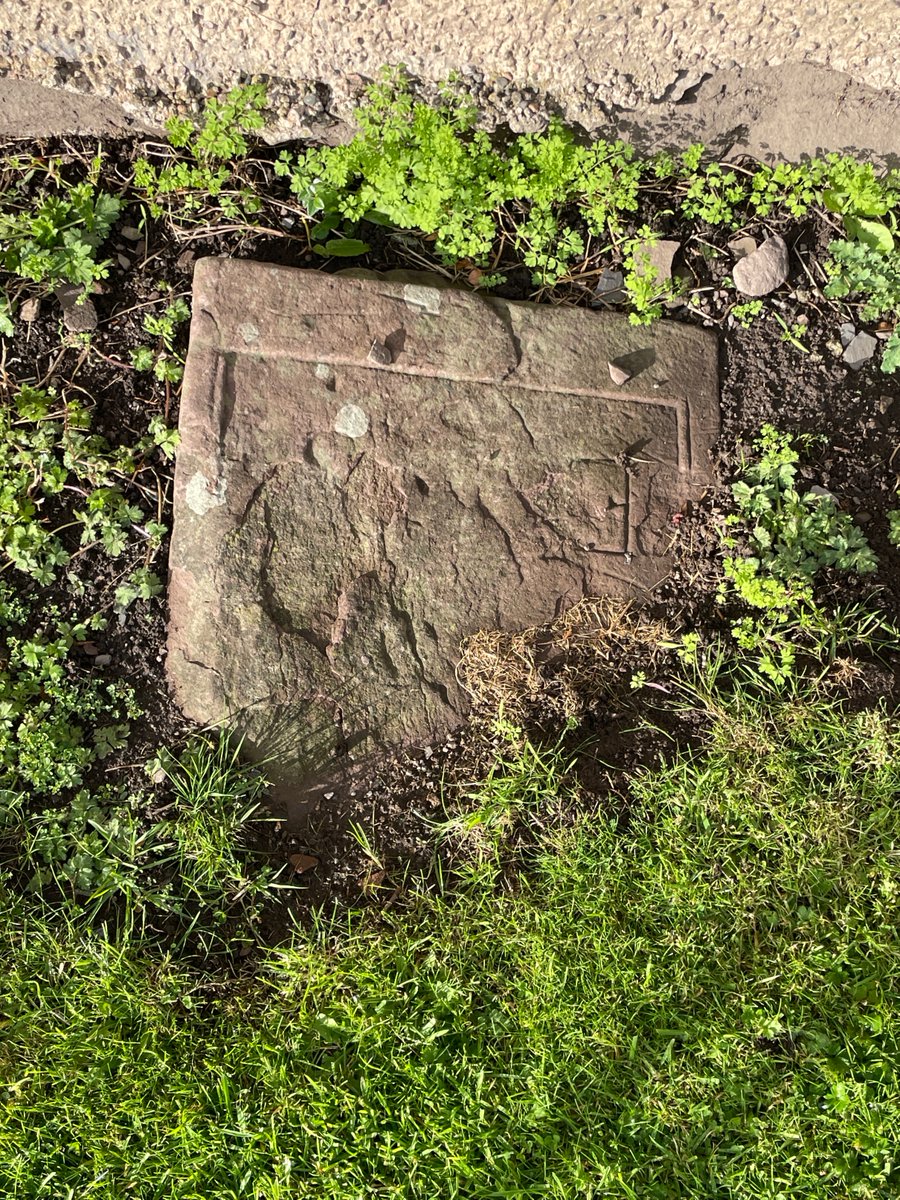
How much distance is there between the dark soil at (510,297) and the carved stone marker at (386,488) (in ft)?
0.37

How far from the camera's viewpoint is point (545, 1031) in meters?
2.41

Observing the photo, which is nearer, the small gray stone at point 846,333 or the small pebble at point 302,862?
the small pebble at point 302,862

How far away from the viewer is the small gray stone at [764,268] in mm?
2717

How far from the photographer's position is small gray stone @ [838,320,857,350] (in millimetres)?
2760

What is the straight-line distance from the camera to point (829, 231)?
2.77 meters

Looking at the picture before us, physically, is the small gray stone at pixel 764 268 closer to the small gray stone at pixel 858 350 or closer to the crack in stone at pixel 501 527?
the small gray stone at pixel 858 350

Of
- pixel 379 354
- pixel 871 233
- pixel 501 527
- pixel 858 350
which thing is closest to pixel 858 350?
pixel 858 350

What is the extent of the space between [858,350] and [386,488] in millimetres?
1553

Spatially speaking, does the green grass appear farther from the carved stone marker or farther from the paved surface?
the paved surface

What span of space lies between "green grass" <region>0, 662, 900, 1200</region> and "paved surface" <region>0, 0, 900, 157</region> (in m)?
1.79

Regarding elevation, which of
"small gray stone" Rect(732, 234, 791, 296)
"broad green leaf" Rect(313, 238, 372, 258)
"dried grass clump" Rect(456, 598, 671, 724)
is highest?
"small gray stone" Rect(732, 234, 791, 296)

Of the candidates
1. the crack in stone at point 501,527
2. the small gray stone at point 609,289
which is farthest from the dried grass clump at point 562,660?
the small gray stone at point 609,289

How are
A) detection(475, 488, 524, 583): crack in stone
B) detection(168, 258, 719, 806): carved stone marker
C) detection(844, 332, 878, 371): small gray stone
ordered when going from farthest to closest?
detection(844, 332, 878, 371): small gray stone < detection(475, 488, 524, 583): crack in stone < detection(168, 258, 719, 806): carved stone marker

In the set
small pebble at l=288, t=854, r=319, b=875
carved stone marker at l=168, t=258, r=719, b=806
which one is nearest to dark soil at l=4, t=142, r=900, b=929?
small pebble at l=288, t=854, r=319, b=875
